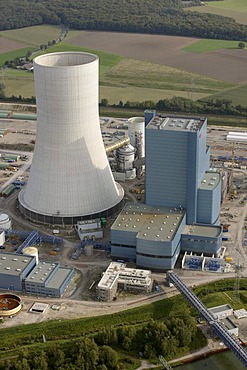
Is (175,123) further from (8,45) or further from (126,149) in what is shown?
(8,45)

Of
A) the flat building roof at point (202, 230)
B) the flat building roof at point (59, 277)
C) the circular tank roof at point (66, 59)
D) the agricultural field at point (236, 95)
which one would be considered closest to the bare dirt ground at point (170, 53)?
the agricultural field at point (236, 95)

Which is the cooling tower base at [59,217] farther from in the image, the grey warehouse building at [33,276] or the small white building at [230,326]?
the small white building at [230,326]

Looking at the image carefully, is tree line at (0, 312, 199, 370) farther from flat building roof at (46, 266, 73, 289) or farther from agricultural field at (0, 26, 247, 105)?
agricultural field at (0, 26, 247, 105)

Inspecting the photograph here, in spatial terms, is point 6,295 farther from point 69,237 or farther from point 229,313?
point 229,313

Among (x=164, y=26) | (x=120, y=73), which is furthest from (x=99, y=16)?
(x=120, y=73)

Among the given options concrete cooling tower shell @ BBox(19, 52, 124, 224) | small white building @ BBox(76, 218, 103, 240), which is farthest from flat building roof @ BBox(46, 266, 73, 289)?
concrete cooling tower shell @ BBox(19, 52, 124, 224)

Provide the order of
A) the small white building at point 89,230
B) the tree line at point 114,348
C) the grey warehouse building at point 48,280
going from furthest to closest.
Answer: the small white building at point 89,230, the grey warehouse building at point 48,280, the tree line at point 114,348

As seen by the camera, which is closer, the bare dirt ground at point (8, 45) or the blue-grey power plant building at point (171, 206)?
the blue-grey power plant building at point (171, 206)
